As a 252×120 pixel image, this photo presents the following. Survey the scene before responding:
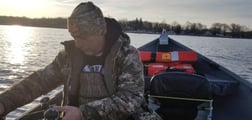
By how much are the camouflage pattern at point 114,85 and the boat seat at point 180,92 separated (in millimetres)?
1304

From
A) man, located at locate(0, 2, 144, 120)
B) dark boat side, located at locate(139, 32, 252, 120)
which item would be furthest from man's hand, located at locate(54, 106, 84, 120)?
dark boat side, located at locate(139, 32, 252, 120)

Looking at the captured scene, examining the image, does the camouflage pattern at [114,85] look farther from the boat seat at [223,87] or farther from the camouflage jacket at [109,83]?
the boat seat at [223,87]

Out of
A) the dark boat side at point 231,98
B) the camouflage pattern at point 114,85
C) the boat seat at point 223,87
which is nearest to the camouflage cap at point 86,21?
the camouflage pattern at point 114,85

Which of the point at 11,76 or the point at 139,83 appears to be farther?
the point at 11,76

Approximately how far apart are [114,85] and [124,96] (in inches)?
6.5

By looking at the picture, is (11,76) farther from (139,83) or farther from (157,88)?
(139,83)

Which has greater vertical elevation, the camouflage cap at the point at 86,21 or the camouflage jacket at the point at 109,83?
the camouflage cap at the point at 86,21

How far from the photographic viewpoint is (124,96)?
2021 mm

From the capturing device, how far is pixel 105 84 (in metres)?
2.18

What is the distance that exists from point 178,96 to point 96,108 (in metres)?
1.73

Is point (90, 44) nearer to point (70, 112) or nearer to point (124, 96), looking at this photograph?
point (124, 96)

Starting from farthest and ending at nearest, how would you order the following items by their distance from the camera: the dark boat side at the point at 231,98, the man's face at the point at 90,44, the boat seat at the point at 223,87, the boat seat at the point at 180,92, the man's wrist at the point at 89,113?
the boat seat at the point at 223,87 → the dark boat side at the point at 231,98 → the boat seat at the point at 180,92 → the man's face at the point at 90,44 → the man's wrist at the point at 89,113

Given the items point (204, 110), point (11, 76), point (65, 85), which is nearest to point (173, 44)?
point (11, 76)

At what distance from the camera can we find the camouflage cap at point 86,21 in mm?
1985
